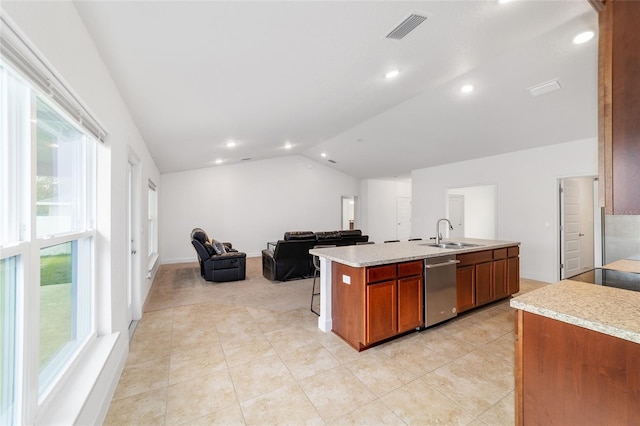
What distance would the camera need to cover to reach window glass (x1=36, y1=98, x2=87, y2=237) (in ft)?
4.57

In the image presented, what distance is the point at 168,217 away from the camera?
7.12 meters

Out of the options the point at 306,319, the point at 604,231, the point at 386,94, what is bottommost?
the point at 306,319

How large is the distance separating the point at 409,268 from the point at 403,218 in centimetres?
819

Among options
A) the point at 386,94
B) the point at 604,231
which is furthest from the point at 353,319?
the point at 604,231

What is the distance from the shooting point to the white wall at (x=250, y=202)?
7211mm

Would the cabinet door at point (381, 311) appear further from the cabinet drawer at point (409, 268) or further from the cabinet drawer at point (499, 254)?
the cabinet drawer at point (499, 254)

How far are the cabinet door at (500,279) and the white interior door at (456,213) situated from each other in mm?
3455

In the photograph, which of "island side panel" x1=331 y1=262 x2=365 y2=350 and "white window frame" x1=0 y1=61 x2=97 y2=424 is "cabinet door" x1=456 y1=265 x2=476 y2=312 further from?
"white window frame" x1=0 y1=61 x2=97 y2=424

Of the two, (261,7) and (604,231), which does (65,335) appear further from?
(604,231)

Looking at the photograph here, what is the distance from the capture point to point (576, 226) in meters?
5.13

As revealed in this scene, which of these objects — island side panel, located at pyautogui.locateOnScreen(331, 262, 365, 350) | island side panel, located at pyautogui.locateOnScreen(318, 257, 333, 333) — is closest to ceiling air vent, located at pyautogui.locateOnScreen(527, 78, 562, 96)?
island side panel, located at pyautogui.locateOnScreen(331, 262, 365, 350)

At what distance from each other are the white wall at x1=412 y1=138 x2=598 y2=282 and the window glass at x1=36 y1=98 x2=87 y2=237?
6575 millimetres

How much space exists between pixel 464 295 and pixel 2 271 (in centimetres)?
380

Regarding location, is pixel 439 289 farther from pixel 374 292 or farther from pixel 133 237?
pixel 133 237
